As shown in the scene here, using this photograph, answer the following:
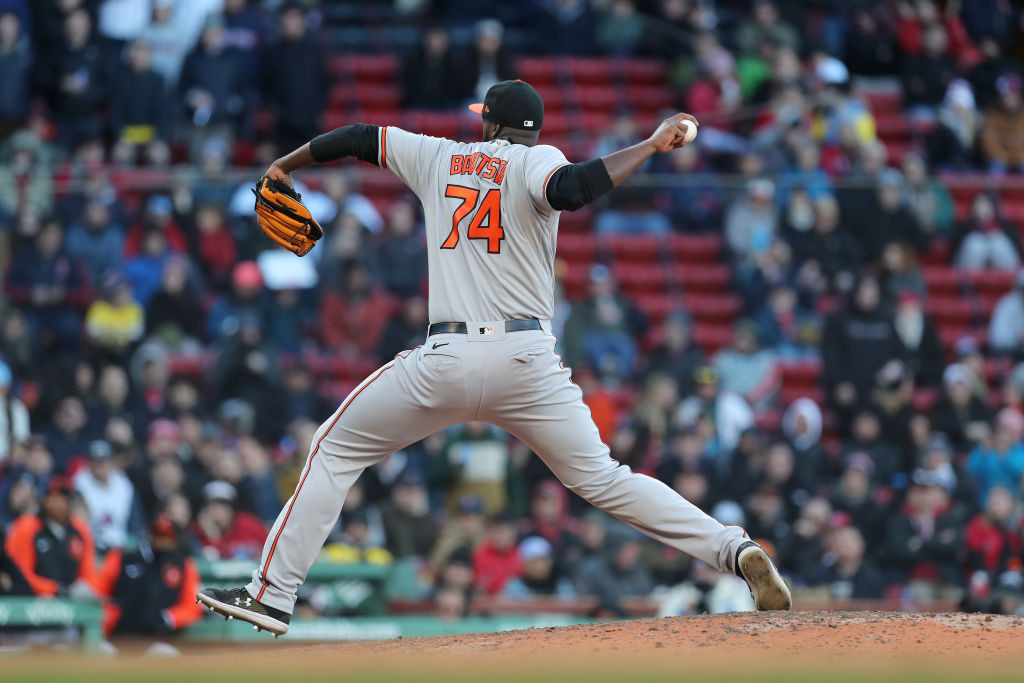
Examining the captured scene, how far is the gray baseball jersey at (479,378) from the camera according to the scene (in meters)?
5.75

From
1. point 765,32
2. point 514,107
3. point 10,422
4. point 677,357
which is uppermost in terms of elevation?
point 765,32

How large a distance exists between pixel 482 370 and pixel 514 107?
1068 millimetres

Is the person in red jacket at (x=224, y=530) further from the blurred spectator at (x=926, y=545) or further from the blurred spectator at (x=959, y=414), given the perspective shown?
the blurred spectator at (x=959, y=414)

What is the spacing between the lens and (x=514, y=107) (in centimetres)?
597

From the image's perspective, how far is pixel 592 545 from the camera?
1080cm

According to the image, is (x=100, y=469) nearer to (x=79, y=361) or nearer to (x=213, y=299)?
(x=79, y=361)

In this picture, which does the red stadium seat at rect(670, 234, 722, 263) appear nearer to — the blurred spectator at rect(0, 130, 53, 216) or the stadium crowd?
the stadium crowd

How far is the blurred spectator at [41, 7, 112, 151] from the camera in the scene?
45.2 ft

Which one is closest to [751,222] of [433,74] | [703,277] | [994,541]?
[703,277]

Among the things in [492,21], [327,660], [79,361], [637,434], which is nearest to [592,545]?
[637,434]

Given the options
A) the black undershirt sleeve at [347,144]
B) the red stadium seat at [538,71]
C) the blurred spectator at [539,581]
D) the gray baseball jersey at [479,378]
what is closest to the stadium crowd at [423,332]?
the blurred spectator at [539,581]

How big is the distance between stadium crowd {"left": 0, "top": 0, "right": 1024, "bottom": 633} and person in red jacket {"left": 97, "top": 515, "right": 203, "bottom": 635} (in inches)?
0.8

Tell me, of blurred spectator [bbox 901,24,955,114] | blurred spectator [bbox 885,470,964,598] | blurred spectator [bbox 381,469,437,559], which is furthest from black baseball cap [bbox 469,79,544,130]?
blurred spectator [bbox 901,24,955,114]

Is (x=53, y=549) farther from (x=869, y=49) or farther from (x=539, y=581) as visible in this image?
(x=869, y=49)
